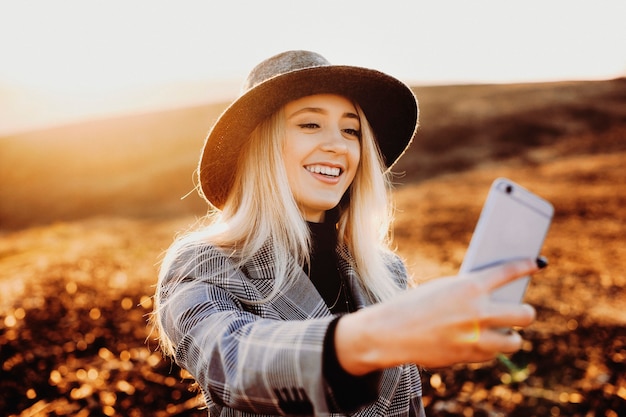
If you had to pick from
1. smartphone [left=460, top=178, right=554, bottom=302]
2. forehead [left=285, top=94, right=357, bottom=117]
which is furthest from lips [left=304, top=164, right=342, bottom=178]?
smartphone [left=460, top=178, right=554, bottom=302]

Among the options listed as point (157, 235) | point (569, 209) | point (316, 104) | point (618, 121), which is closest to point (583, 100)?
point (618, 121)

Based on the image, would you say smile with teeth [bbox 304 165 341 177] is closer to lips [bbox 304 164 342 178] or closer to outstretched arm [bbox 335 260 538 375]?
lips [bbox 304 164 342 178]

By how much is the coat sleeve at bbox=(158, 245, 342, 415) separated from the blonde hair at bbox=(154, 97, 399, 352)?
0.23 m

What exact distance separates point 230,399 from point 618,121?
991 inches

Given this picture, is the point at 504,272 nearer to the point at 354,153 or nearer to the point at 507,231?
the point at 507,231

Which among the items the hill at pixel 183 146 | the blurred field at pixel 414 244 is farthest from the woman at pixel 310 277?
the hill at pixel 183 146

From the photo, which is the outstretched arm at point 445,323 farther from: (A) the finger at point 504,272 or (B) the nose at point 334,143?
(B) the nose at point 334,143

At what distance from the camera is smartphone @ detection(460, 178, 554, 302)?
1.09 metres

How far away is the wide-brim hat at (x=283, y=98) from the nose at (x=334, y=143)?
195mm

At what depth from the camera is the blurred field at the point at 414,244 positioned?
4.41 m

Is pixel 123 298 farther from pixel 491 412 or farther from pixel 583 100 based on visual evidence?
pixel 583 100

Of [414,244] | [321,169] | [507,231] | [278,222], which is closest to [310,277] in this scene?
[278,222]

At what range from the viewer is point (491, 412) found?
399 cm

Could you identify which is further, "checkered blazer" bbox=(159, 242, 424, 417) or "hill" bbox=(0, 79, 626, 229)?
"hill" bbox=(0, 79, 626, 229)
